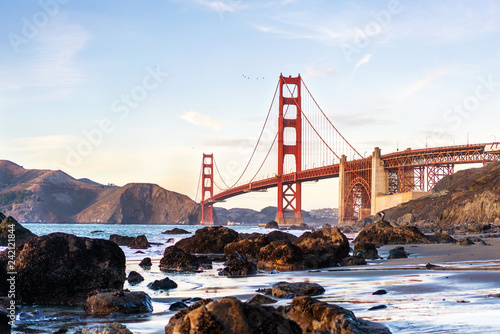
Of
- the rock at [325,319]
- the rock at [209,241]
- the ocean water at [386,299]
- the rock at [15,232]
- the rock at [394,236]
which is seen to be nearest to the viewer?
the rock at [325,319]

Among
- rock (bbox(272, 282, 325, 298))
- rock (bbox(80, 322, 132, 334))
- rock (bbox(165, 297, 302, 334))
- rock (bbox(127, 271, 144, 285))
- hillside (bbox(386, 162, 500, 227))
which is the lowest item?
rock (bbox(127, 271, 144, 285))

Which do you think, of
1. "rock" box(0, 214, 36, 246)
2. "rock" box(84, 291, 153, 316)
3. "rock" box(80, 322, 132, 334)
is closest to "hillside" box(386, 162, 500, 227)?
"rock" box(0, 214, 36, 246)

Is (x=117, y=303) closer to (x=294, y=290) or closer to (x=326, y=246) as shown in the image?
(x=294, y=290)

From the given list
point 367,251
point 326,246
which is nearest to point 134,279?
point 326,246

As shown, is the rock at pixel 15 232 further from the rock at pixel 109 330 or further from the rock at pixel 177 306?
the rock at pixel 109 330

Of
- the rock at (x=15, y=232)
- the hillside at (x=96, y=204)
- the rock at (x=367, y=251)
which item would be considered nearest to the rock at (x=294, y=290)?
the rock at (x=367, y=251)

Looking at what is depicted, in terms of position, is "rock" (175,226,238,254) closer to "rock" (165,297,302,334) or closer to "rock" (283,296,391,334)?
"rock" (283,296,391,334)
